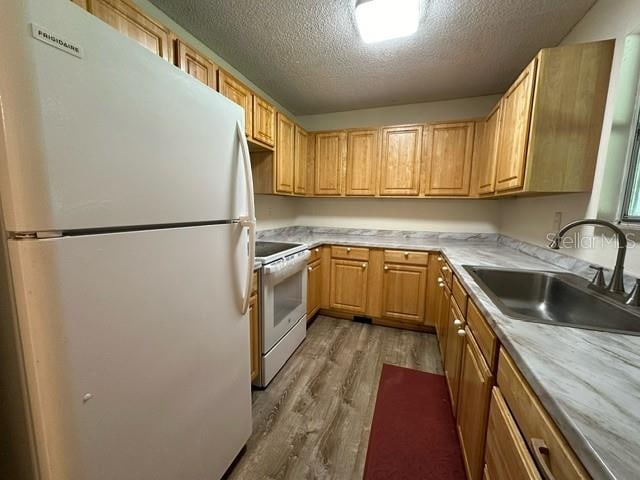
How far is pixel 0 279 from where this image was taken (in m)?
0.59

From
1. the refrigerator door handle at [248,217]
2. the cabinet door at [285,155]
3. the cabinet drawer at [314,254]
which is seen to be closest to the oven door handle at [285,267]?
the cabinet drawer at [314,254]

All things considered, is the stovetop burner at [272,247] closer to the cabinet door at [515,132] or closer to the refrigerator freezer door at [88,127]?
the refrigerator freezer door at [88,127]

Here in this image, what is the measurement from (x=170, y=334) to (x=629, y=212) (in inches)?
82.6

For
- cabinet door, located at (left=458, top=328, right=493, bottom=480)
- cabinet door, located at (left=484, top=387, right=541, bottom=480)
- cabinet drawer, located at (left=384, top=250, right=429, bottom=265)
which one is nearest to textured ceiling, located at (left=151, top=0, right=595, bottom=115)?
cabinet drawer, located at (left=384, top=250, right=429, bottom=265)

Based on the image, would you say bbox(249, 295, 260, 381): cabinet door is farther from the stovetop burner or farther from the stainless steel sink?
the stainless steel sink

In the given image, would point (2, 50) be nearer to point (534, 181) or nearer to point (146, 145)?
point (146, 145)

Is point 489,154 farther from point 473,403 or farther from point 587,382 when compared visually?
point 587,382

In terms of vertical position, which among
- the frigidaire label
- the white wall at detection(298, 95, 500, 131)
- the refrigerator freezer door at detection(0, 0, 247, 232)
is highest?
the white wall at detection(298, 95, 500, 131)

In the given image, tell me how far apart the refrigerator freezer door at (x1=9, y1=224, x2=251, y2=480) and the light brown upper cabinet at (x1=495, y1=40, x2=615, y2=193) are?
1729 mm

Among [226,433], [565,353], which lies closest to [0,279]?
[226,433]

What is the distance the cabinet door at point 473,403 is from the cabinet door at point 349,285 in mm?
1462

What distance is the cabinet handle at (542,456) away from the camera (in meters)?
Result: 0.53

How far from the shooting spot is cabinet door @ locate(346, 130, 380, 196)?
2.94m

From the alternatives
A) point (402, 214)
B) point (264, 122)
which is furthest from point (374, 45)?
point (402, 214)
